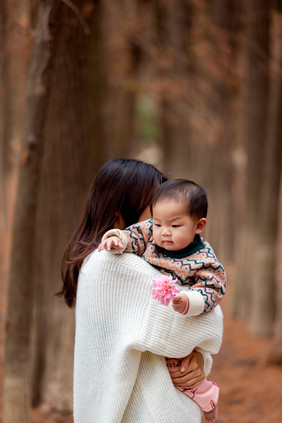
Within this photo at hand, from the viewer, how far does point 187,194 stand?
230 centimetres

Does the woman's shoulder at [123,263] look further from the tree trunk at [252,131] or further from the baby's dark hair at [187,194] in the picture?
the tree trunk at [252,131]

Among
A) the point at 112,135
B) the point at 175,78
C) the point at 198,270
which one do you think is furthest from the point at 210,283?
the point at 175,78

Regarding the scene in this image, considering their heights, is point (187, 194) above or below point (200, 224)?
above

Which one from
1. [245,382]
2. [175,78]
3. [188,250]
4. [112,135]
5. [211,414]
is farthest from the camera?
[175,78]

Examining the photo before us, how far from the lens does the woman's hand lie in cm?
233

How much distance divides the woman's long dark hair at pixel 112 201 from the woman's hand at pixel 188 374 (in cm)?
63

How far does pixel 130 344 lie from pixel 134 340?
0.08 feet

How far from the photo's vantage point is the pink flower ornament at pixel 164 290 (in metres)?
2.12

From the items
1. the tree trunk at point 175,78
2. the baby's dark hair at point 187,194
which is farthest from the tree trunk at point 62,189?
the tree trunk at point 175,78

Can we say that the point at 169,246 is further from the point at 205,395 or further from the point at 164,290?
the point at 205,395

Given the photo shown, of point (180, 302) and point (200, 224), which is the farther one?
point (200, 224)

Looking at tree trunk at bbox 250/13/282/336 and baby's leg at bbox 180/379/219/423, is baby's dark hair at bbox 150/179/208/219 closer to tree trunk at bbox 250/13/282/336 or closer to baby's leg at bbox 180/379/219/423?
baby's leg at bbox 180/379/219/423

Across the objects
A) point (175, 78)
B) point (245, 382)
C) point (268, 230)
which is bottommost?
point (245, 382)

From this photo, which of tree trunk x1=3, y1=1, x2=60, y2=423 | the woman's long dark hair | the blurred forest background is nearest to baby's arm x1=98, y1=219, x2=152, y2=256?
the woman's long dark hair
